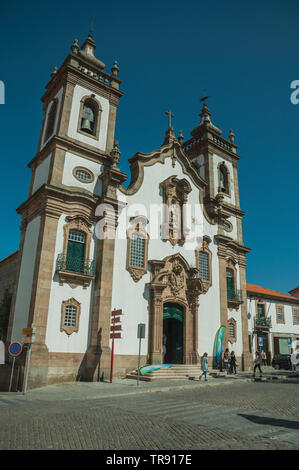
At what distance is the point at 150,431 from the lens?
7.52m

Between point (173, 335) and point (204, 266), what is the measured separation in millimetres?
5600

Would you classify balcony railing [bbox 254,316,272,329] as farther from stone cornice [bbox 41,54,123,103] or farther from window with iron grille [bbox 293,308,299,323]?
stone cornice [bbox 41,54,123,103]

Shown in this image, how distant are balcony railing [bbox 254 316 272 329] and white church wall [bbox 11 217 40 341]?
22.5 metres

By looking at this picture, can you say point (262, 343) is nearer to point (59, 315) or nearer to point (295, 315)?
point (295, 315)

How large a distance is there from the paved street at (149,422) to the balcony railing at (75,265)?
7450 millimetres

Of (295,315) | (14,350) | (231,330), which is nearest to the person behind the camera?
(14,350)

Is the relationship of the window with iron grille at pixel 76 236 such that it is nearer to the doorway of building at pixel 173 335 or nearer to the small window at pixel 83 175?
the small window at pixel 83 175

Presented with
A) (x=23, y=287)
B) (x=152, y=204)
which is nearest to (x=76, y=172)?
(x=152, y=204)

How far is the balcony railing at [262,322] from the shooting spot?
34.4 meters

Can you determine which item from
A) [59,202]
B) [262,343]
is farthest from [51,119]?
[262,343]

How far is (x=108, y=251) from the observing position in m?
21.3

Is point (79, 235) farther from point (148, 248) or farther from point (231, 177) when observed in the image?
point (231, 177)
